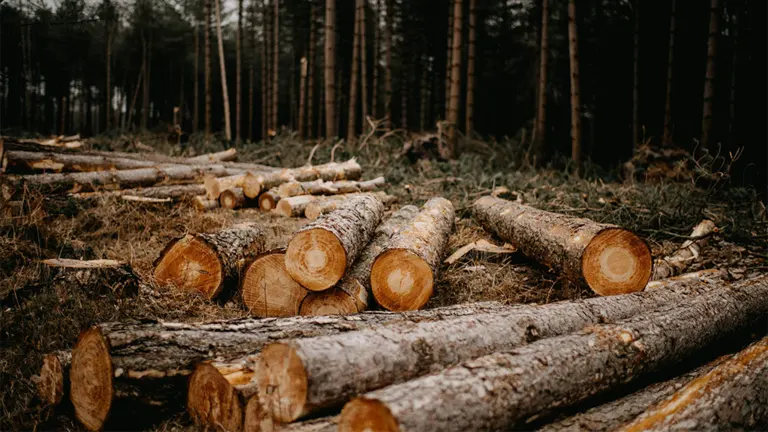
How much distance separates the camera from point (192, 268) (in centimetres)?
321

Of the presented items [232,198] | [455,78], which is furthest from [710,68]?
[232,198]

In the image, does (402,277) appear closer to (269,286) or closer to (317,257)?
(317,257)

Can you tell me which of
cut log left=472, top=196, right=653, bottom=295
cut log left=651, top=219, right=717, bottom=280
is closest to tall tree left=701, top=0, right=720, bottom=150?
cut log left=651, top=219, right=717, bottom=280

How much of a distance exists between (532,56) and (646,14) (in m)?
4.14

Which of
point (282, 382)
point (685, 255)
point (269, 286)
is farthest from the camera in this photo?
point (685, 255)

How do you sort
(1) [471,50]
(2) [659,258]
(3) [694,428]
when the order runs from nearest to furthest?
(3) [694,428] < (2) [659,258] < (1) [471,50]

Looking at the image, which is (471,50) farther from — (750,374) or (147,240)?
(750,374)

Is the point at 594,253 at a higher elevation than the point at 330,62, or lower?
lower

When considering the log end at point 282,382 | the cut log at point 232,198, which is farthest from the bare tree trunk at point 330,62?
the log end at point 282,382

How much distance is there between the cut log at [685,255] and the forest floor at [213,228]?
9 centimetres

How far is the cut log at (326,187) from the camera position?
19.4 feet

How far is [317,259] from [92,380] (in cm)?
131

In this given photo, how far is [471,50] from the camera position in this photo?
11.2 m

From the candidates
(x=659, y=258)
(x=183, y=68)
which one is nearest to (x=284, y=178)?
(x=659, y=258)
